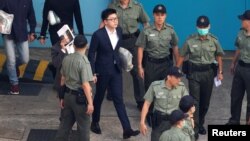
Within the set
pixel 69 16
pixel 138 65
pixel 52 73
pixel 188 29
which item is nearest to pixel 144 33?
pixel 138 65

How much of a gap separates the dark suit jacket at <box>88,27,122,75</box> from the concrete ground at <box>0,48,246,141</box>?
962 mm

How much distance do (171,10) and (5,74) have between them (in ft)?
10.7

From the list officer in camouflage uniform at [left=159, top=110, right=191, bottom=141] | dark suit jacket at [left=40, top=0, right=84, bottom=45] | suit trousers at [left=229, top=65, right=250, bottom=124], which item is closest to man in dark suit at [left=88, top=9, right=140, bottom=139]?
dark suit jacket at [left=40, top=0, right=84, bottom=45]

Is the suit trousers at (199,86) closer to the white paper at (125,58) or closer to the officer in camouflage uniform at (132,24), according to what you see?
the white paper at (125,58)

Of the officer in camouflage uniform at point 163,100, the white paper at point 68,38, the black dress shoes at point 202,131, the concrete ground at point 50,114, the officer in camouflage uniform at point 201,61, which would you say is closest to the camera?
the officer in camouflage uniform at point 163,100

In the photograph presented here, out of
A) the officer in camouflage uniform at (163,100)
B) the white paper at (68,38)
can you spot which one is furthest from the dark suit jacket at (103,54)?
the officer in camouflage uniform at (163,100)

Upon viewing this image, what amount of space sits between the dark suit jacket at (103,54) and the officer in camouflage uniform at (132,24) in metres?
0.95

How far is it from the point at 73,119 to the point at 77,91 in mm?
442

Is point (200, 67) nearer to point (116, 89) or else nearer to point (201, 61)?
point (201, 61)

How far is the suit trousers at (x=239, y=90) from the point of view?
33.5ft

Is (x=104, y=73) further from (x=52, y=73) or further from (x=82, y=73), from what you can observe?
(x=52, y=73)

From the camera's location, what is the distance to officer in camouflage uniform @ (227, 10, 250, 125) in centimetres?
1013

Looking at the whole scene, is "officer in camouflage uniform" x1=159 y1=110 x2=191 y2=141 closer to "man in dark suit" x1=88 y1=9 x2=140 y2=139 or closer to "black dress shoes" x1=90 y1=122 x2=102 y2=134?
"man in dark suit" x1=88 y1=9 x2=140 y2=139

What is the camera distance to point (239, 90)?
10.4 metres
